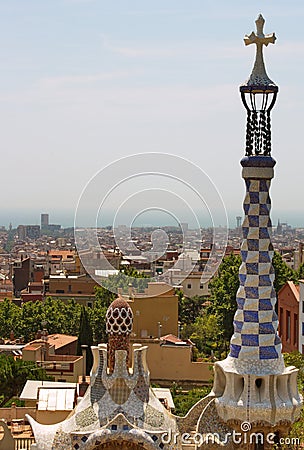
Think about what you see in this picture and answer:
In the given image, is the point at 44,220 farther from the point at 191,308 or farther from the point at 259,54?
the point at 259,54

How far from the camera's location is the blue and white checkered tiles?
910 centimetres

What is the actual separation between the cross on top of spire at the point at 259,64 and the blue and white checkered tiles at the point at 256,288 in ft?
2.90

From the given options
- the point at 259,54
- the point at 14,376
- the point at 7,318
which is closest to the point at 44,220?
the point at 7,318

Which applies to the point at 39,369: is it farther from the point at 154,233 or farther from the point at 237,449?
the point at 237,449

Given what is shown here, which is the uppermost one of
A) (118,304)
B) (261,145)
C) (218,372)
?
(261,145)

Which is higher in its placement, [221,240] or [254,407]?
[221,240]

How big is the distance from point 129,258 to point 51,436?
2045 centimetres

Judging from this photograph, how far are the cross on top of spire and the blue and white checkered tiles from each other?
0.89 metres

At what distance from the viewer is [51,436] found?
9.08m

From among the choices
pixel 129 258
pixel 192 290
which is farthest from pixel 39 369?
pixel 192 290

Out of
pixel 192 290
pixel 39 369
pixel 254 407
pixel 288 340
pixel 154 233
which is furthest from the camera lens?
pixel 192 290

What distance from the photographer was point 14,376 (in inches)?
860

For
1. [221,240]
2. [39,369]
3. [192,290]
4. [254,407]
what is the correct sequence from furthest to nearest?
[192,290]
[39,369]
[221,240]
[254,407]

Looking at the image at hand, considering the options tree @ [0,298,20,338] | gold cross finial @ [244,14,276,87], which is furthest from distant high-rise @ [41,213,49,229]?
gold cross finial @ [244,14,276,87]
